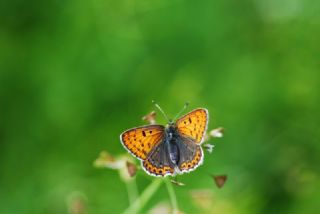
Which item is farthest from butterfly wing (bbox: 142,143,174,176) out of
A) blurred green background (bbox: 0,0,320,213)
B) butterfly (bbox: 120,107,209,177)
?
blurred green background (bbox: 0,0,320,213)

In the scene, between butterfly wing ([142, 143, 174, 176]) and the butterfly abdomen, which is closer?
butterfly wing ([142, 143, 174, 176])

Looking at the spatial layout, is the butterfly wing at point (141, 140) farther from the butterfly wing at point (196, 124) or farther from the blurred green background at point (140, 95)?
the blurred green background at point (140, 95)

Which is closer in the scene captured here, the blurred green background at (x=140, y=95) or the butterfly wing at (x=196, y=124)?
the butterfly wing at (x=196, y=124)

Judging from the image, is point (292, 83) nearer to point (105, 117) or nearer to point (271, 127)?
point (271, 127)

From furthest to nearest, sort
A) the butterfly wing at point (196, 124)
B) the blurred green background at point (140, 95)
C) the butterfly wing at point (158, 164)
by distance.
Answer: the blurred green background at point (140, 95)
the butterfly wing at point (196, 124)
the butterfly wing at point (158, 164)

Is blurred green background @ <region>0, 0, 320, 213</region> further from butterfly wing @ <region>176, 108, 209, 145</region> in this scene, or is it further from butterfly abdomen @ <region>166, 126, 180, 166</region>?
butterfly wing @ <region>176, 108, 209, 145</region>

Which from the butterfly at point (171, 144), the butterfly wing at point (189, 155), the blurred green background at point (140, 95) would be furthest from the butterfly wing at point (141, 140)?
the blurred green background at point (140, 95)

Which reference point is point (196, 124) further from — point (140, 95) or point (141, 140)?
point (140, 95)

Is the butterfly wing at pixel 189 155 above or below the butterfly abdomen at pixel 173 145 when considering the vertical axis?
below
